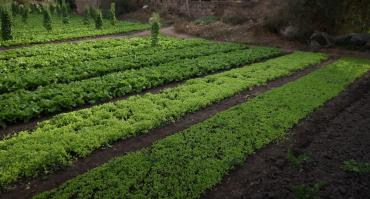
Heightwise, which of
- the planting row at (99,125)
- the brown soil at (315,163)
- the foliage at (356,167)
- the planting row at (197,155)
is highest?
the planting row at (99,125)

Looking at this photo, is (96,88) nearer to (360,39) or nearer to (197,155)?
(197,155)

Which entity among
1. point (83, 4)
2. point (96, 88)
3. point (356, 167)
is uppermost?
point (83, 4)

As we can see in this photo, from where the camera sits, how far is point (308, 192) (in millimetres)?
6152

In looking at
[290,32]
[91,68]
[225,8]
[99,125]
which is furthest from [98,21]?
[99,125]

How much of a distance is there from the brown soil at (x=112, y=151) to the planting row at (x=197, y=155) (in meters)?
0.43

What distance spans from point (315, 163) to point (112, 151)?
4.89 metres

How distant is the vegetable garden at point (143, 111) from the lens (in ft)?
21.8

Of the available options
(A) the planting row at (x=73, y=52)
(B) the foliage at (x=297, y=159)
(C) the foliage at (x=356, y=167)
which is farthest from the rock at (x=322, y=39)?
(B) the foliage at (x=297, y=159)

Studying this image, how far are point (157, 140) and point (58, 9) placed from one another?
35.1 meters

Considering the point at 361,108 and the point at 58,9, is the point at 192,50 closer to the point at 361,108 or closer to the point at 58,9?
the point at 361,108

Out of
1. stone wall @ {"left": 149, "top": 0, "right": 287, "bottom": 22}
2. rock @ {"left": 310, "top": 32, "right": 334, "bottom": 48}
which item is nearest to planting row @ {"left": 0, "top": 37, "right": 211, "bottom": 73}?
rock @ {"left": 310, "top": 32, "right": 334, "bottom": 48}

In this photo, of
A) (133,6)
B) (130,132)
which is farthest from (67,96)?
(133,6)

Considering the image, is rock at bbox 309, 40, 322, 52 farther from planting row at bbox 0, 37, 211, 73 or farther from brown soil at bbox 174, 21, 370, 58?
planting row at bbox 0, 37, 211, 73

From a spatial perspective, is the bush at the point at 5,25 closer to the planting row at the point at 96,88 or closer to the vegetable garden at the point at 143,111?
the vegetable garden at the point at 143,111
